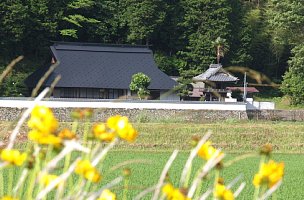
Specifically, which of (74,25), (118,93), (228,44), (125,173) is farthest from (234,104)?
(125,173)

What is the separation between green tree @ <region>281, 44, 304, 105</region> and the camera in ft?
82.3

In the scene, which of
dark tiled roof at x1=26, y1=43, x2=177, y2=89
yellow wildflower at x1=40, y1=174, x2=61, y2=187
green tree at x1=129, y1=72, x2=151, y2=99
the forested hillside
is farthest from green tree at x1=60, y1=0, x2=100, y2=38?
yellow wildflower at x1=40, y1=174, x2=61, y2=187

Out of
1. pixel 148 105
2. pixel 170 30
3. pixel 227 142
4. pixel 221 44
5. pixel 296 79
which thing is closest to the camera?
pixel 227 142

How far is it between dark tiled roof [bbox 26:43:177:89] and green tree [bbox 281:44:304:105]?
456 centimetres

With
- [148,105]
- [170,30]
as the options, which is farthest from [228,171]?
[170,30]

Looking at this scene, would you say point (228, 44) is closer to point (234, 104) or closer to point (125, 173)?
point (234, 104)

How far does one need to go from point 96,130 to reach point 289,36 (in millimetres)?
25934

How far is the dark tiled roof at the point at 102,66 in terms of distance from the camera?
24625 mm

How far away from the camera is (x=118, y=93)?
2508cm

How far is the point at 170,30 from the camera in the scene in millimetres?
29250

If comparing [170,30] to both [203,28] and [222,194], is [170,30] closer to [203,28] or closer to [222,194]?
[203,28]

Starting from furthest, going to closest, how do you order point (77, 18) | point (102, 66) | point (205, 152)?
1. point (77, 18)
2. point (102, 66)
3. point (205, 152)

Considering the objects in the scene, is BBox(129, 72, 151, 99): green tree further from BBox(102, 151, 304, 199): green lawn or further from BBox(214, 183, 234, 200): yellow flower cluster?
BBox(214, 183, 234, 200): yellow flower cluster

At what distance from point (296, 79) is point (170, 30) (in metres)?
6.64
